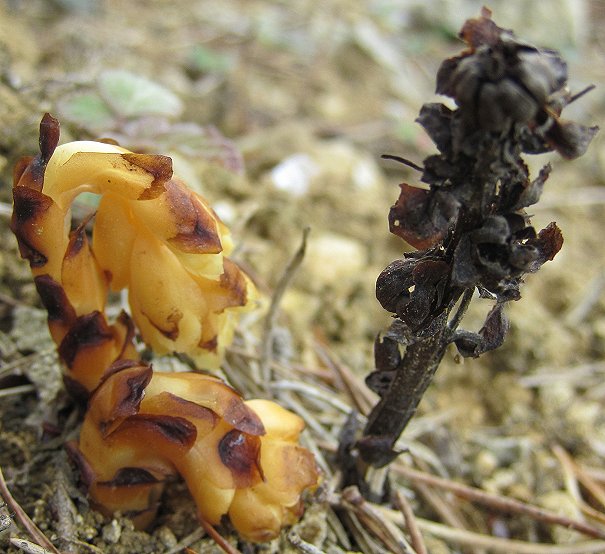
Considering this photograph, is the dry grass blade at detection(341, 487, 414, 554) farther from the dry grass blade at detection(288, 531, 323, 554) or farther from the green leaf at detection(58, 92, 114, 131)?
the green leaf at detection(58, 92, 114, 131)

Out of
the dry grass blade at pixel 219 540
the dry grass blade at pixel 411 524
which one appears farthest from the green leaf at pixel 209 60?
the dry grass blade at pixel 219 540

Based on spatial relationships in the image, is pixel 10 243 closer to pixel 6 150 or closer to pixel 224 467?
pixel 6 150

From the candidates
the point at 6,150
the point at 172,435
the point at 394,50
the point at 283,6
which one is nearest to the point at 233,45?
the point at 283,6

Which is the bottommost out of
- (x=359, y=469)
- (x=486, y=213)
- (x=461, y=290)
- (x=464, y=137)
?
(x=359, y=469)

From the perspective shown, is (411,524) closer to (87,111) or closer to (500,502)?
(500,502)

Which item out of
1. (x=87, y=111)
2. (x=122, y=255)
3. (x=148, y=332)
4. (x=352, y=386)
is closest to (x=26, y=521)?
(x=148, y=332)

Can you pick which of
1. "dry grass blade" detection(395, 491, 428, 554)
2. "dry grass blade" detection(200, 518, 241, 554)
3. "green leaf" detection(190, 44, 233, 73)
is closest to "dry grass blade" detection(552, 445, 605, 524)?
"dry grass blade" detection(395, 491, 428, 554)
